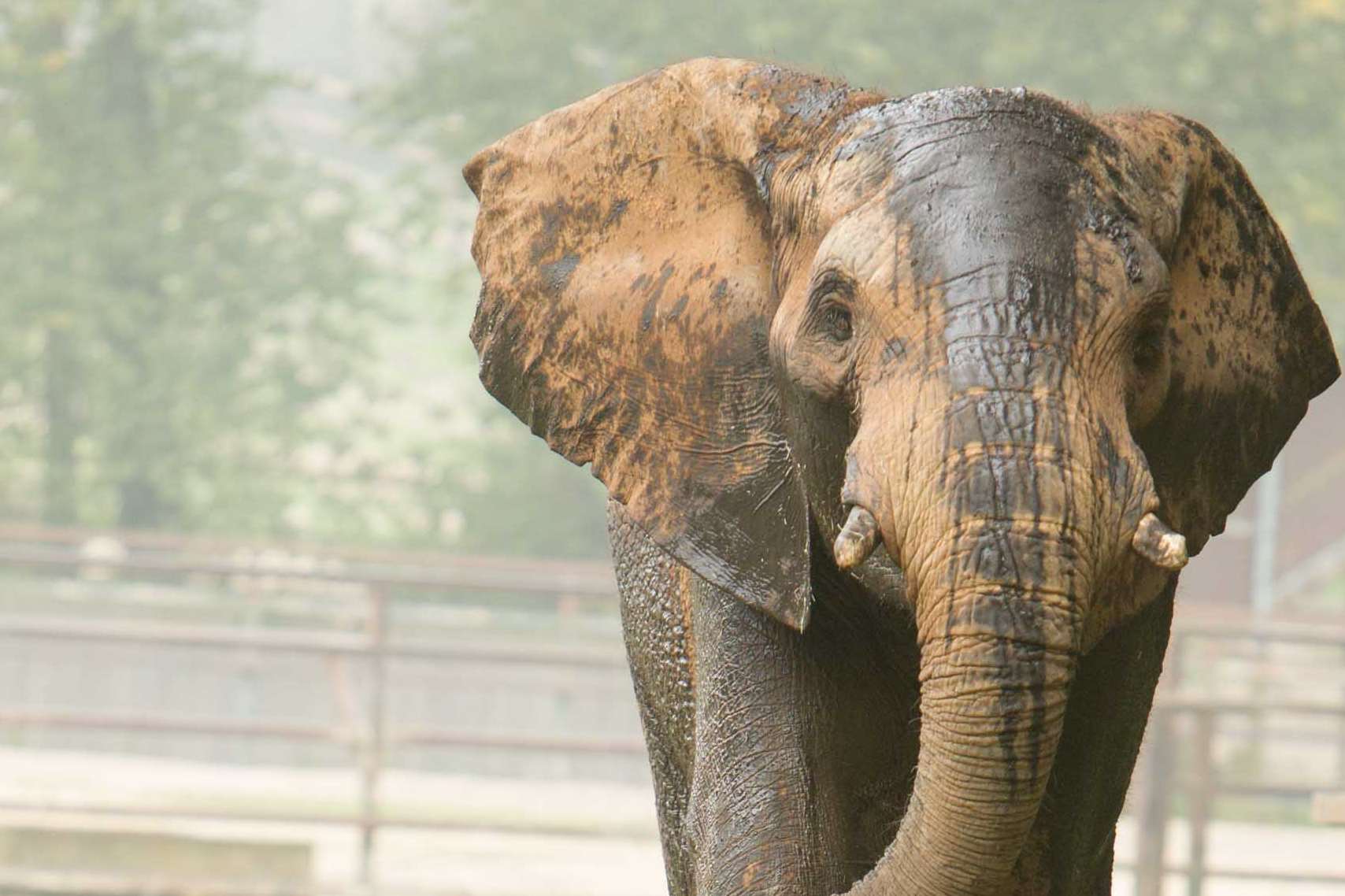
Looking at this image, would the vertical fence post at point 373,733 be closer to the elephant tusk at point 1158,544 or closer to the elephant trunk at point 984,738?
the elephant trunk at point 984,738

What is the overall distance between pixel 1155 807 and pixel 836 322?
253 inches

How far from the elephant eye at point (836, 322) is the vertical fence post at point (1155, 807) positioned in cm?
602

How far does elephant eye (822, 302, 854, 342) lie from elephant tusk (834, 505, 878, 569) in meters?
0.27

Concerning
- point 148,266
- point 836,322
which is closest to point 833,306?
point 836,322

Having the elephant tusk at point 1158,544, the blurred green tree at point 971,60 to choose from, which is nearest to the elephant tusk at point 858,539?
the elephant tusk at point 1158,544

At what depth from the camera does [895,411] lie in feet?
7.72

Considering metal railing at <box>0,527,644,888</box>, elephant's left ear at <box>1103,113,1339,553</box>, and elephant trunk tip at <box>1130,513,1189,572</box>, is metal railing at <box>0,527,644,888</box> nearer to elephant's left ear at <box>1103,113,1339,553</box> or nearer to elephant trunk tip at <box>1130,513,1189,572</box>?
elephant's left ear at <box>1103,113,1339,553</box>

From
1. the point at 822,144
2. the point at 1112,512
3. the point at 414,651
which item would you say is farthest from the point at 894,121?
the point at 414,651

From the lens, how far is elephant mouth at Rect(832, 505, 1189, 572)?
220 centimetres

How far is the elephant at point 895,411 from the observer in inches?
88.5

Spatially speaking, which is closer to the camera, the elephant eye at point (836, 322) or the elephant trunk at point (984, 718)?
the elephant trunk at point (984, 718)

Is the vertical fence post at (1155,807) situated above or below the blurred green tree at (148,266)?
below

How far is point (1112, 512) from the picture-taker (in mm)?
2225

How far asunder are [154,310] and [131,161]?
1226 millimetres
